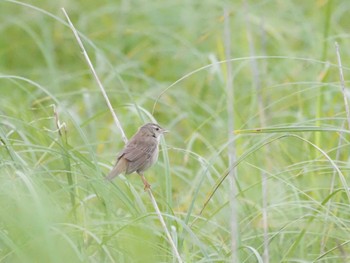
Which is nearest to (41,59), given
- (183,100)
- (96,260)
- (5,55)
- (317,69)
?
(5,55)

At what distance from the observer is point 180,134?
6504 millimetres

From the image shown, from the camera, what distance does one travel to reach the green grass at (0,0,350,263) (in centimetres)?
347

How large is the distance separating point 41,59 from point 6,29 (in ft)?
1.27

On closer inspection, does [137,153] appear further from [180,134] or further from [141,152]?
[180,134]

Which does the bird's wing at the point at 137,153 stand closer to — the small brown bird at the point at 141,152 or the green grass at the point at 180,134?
the small brown bird at the point at 141,152

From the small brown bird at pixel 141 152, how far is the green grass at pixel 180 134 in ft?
0.27

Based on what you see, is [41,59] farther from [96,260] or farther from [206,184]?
[96,260]

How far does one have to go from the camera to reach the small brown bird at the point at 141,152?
3.92 m

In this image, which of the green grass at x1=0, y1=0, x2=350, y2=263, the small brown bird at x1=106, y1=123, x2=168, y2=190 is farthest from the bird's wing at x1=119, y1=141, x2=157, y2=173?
the green grass at x1=0, y1=0, x2=350, y2=263

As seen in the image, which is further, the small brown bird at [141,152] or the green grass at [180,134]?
the small brown bird at [141,152]

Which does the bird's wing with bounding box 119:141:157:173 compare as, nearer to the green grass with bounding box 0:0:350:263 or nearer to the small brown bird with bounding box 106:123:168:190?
the small brown bird with bounding box 106:123:168:190

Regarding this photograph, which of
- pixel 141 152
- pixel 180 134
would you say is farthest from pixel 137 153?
pixel 180 134

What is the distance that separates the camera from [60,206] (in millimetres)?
3656

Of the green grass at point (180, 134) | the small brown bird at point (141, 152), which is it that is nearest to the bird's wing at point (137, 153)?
the small brown bird at point (141, 152)
